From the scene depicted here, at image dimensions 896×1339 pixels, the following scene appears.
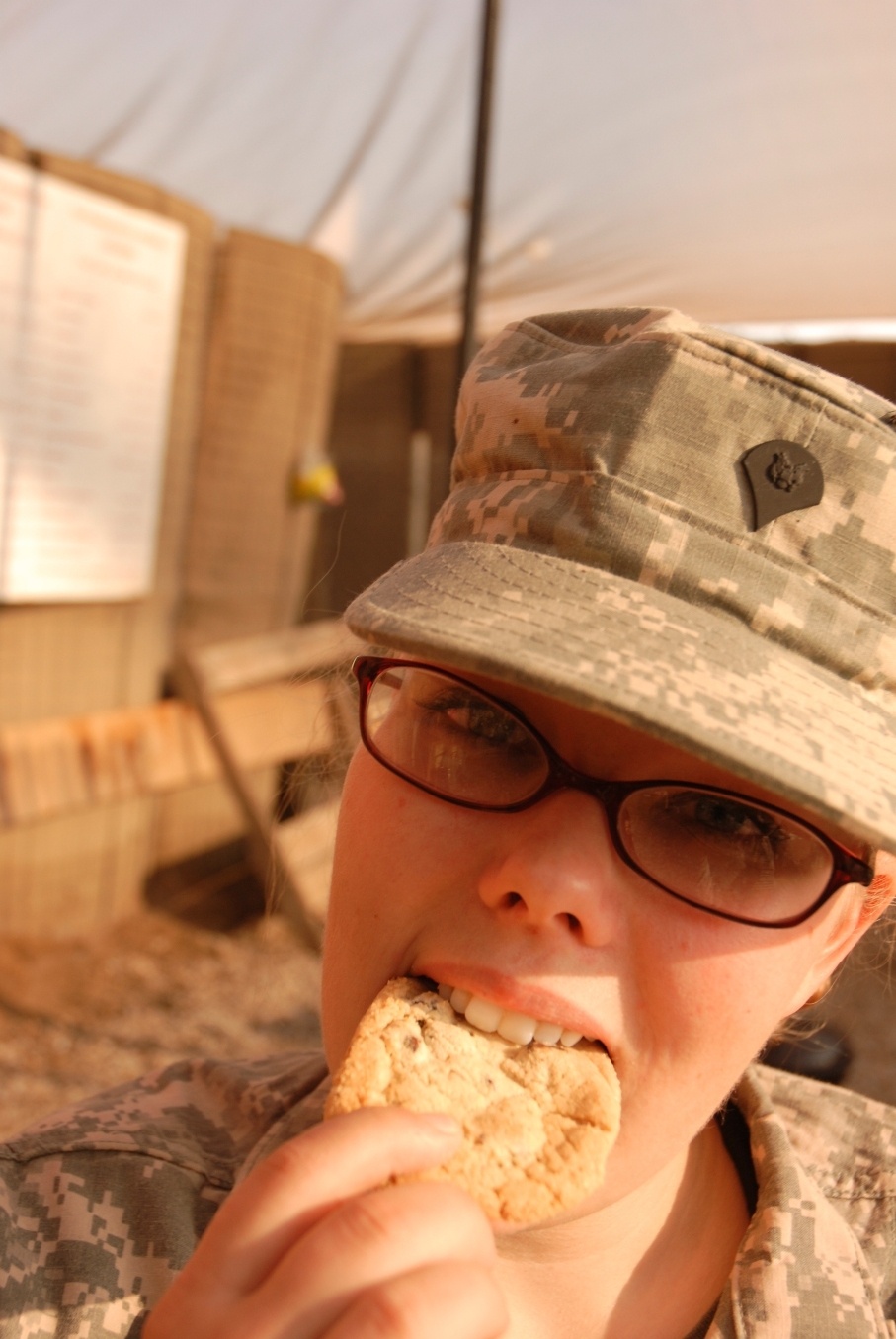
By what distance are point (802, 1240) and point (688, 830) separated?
582 mm

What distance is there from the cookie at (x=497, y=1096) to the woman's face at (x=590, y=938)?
4 centimetres

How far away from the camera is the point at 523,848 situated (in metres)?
1.02

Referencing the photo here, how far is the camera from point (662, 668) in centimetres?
93

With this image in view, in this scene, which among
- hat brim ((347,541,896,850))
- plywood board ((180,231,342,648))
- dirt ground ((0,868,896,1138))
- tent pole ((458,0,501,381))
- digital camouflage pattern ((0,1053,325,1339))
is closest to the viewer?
hat brim ((347,541,896,850))

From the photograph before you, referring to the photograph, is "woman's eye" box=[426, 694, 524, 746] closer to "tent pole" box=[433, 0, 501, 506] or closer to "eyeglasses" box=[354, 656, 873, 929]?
"eyeglasses" box=[354, 656, 873, 929]

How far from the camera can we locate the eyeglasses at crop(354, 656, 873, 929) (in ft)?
3.32

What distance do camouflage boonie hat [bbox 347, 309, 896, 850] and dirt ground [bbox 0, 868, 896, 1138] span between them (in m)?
2.12

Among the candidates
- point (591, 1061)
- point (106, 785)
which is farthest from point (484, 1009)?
point (106, 785)

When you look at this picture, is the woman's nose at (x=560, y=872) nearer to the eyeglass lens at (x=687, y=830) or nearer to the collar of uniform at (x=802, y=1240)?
the eyeglass lens at (x=687, y=830)

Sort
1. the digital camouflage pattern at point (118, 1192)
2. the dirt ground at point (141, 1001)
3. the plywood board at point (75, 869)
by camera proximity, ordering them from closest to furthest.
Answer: the digital camouflage pattern at point (118, 1192) → the dirt ground at point (141, 1001) → the plywood board at point (75, 869)

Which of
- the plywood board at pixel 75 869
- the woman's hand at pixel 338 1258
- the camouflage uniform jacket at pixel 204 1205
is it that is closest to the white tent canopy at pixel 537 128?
the plywood board at pixel 75 869

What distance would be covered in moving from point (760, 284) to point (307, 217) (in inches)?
76.2

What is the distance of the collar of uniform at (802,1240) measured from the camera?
1.21m

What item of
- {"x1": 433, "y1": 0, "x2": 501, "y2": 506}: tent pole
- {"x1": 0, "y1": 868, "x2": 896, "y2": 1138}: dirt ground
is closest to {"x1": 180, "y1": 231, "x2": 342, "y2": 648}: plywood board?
{"x1": 0, "y1": 868, "x2": 896, "y2": 1138}: dirt ground
